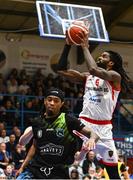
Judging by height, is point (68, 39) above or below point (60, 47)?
below

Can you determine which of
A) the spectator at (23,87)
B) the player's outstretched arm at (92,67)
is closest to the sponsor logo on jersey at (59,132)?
the player's outstretched arm at (92,67)

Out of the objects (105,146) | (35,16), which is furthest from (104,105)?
(35,16)

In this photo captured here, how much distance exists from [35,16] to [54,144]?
623 inches

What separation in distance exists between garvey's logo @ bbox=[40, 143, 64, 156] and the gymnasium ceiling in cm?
1288

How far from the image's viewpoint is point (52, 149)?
17.0 feet

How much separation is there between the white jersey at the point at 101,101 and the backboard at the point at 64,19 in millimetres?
5702

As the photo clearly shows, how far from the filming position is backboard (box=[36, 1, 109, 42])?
12.7 meters

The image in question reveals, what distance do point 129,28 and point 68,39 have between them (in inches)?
645

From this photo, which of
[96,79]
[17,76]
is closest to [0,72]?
[17,76]

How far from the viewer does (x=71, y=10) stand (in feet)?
43.9

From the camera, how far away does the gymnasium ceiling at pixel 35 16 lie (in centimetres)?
1928

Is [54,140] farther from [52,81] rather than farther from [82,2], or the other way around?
[52,81]

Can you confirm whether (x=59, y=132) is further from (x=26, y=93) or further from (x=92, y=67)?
(x=26, y=93)

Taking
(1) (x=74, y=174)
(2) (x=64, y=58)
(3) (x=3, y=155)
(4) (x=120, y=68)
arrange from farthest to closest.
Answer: (3) (x=3, y=155) < (1) (x=74, y=174) < (4) (x=120, y=68) < (2) (x=64, y=58)
